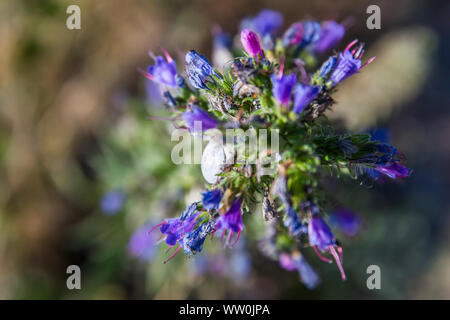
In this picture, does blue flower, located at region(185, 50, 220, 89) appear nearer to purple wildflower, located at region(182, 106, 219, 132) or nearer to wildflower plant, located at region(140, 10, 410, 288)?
wildflower plant, located at region(140, 10, 410, 288)

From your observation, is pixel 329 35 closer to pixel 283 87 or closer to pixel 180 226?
pixel 283 87

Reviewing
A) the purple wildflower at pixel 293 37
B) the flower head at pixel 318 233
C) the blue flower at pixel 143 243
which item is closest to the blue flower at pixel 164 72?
the purple wildflower at pixel 293 37

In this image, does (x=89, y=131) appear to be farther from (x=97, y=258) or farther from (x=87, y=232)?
(x=97, y=258)

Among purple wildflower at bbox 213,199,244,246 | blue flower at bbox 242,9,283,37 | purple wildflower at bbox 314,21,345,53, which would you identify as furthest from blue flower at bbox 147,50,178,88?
purple wildflower at bbox 314,21,345,53

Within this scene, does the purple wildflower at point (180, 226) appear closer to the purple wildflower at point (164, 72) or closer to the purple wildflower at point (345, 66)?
the purple wildflower at point (164, 72)

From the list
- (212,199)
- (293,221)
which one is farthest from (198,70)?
(293,221)

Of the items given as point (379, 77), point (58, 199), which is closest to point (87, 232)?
point (58, 199)
